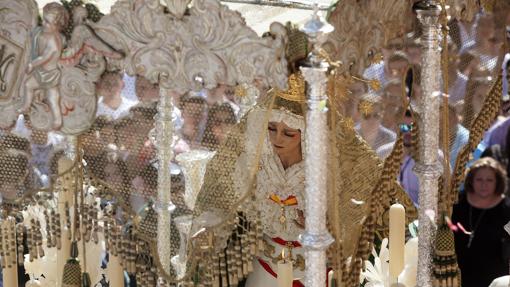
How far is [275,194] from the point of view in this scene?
4383 millimetres

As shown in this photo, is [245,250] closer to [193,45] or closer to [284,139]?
[284,139]

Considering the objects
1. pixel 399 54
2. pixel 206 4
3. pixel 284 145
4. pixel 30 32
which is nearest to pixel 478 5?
pixel 399 54

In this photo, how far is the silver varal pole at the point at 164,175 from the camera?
3967mm

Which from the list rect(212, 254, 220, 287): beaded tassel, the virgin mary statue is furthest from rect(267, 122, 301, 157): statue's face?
rect(212, 254, 220, 287): beaded tassel

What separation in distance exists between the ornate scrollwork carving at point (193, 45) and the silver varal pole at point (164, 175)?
0.14 meters

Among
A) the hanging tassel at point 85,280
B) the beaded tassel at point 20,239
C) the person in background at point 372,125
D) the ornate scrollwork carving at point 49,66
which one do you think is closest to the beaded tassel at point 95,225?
the hanging tassel at point 85,280

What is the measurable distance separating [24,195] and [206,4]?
83cm

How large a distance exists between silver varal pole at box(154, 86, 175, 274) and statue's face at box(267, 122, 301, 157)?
360mm

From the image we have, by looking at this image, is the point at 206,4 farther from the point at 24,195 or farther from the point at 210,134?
the point at 24,195

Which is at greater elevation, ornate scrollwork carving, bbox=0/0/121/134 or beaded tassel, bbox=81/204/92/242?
ornate scrollwork carving, bbox=0/0/121/134

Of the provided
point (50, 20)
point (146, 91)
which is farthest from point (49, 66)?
point (146, 91)

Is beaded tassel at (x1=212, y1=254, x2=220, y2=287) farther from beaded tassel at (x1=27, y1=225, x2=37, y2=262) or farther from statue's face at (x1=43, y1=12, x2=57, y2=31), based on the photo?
statue's face at (x1=43, y1=12, x2=57, y2=31)

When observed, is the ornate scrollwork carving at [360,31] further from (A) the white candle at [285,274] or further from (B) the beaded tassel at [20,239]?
(B) the beaded tassel at [20,239]

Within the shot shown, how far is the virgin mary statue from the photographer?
12.9ft
